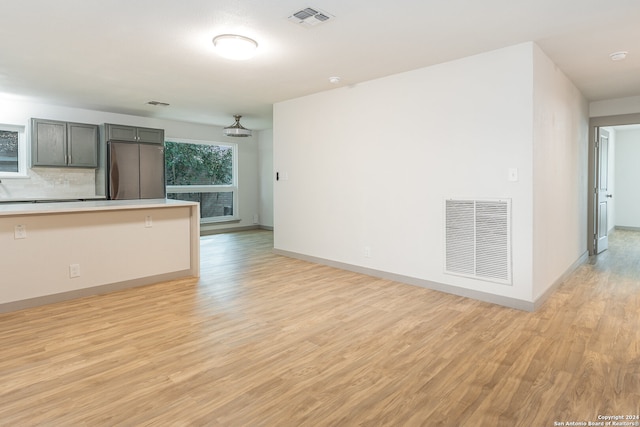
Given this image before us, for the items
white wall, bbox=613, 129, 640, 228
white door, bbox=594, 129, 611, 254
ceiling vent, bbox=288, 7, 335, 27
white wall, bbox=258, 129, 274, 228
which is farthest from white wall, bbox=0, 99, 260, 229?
white wall, bbox=613, 129, 640, 228

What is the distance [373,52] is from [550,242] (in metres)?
2.73

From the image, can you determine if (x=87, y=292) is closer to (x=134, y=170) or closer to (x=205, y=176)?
(x=134, y=170)

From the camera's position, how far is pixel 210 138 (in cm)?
842

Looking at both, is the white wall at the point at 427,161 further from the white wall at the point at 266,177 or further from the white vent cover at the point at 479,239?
the white wall at the point at 266,177

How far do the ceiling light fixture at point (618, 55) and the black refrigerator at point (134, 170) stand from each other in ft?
22.2

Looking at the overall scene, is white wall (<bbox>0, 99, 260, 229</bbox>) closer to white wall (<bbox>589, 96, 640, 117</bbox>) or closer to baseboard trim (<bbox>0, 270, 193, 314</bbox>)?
baseboard trim (<bbox>0, 270, 193, 314</bbox>)

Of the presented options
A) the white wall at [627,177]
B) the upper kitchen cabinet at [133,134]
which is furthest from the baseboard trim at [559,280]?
the upper kitchen cabinet at [133,134]

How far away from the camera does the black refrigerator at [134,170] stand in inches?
247

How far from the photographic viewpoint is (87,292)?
383 cm

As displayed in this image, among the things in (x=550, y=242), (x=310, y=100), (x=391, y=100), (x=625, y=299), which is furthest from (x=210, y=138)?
(x=625, y=299)

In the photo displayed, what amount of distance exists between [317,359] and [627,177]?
946 centimetres

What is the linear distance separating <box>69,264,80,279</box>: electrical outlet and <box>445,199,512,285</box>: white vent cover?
3876 millimetres

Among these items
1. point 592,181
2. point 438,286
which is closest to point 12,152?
point 438,286

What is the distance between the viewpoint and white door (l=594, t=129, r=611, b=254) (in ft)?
19.2
